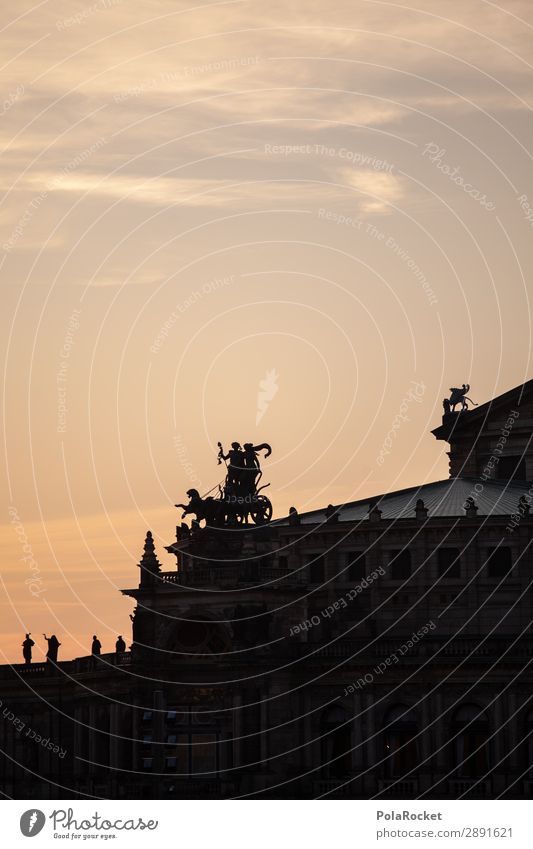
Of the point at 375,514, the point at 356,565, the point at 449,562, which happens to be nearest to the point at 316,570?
the point at 356,565

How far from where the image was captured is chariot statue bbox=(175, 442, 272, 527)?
192 metres

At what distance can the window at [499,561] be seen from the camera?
191 m

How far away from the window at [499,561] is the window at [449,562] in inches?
72.3

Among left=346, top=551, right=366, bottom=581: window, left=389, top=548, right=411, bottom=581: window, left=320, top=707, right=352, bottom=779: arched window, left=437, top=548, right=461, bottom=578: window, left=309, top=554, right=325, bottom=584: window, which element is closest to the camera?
left=320, top=707, right=352, bottom=779: arched window

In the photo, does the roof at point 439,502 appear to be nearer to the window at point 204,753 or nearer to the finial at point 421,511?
the finial at point 421,511

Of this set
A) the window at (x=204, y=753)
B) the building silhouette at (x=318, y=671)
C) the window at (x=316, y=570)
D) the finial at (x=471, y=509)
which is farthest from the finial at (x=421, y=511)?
the window at (x=204, y=753)
